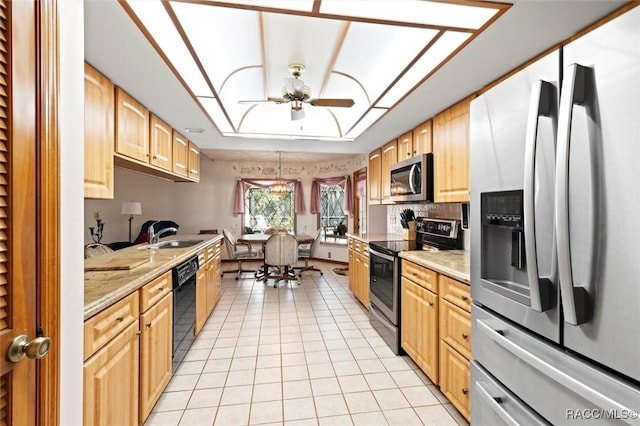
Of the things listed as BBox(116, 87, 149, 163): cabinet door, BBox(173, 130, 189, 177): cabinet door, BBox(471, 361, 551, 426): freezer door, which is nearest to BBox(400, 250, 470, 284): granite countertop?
BBox(471, 361, 551, 426): freezer door

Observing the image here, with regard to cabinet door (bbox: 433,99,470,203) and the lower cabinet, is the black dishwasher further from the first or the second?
cabinet door (bbox: 433,99,470,203)

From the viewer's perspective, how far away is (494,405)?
1.20 metres

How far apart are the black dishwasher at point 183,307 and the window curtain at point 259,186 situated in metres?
4.17

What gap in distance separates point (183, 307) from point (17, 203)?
5.86ft

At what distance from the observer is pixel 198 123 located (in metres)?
3.11

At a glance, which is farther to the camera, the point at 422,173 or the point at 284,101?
the point at 422,173

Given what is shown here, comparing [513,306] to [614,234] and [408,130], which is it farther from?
[408,130]

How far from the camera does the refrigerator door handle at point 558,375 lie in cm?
77

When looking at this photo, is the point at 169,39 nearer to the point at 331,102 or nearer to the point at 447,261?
the point at 331,102

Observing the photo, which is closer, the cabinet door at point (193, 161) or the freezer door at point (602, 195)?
the freezer door at point (602, 195)

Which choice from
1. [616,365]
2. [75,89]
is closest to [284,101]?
[75,89]

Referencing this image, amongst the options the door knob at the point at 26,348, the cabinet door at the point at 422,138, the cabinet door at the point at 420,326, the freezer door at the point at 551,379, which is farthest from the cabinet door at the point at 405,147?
the door knob at the point at 26,348

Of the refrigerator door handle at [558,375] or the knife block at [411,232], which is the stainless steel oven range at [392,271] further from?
the refrigerator door handle at [558,375]

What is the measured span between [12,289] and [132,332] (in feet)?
3.00
